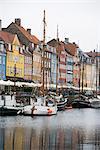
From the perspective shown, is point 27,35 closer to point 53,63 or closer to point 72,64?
point 53,63

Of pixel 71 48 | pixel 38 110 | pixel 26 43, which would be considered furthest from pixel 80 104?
pixel 71 48

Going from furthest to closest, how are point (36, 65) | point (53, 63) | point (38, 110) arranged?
point (53, 63) < point (36, 65) < point (38, 110)

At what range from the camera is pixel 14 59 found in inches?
3716

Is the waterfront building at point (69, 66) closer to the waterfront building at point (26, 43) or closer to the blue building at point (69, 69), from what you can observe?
the blue building at point (69, 69)

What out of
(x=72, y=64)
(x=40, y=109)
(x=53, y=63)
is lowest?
(x=40, y=109)

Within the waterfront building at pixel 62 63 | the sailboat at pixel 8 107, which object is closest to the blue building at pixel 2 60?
the sailboat at pixel 8 107

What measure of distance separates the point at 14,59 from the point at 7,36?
466cm

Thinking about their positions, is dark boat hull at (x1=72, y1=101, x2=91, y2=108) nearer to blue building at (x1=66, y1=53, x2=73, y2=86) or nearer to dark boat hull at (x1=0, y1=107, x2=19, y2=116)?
dark boat hull at (x1=0, y1=107, x2=19, y2=116)

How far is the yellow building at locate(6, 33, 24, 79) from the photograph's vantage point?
9131cm

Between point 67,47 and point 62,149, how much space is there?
115 m

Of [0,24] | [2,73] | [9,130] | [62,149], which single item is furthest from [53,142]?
[0,24]

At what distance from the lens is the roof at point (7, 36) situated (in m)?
92.5

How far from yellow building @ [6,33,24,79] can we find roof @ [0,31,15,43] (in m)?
0.22

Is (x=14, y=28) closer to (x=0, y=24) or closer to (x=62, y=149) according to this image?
(x=0, y=24)
